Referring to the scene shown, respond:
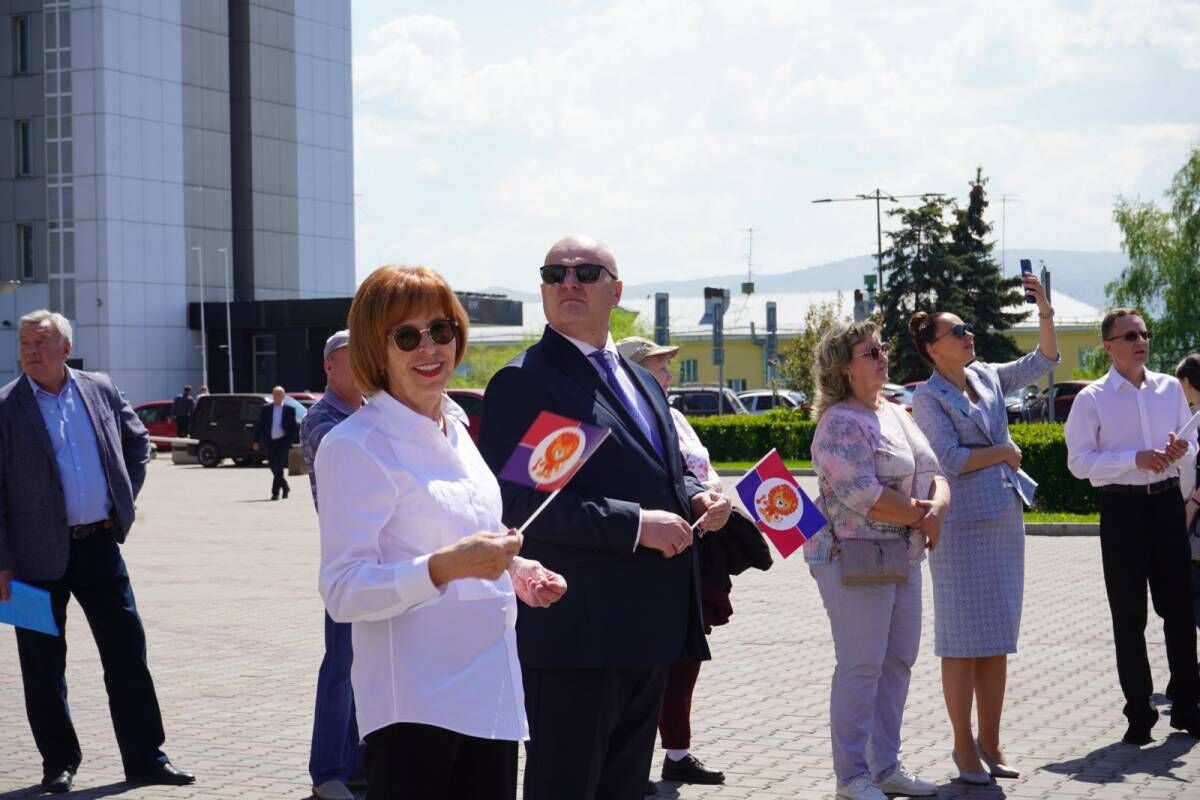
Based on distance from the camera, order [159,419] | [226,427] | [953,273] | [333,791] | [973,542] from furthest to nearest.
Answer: [953,273]
[159,419]
[226,427]
[973,542]
[333,791]

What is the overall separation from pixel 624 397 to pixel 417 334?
1275mm

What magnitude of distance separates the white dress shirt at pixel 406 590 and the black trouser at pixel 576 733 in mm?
869

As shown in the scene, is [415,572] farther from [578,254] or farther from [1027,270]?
[1027,270]

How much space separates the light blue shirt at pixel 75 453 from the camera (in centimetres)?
754

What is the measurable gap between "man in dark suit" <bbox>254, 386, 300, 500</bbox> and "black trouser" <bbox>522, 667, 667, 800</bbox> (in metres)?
24.3

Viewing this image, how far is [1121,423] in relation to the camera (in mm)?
8469

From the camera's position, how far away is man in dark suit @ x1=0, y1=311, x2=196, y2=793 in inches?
292

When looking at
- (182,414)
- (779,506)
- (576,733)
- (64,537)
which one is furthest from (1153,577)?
(182,414)

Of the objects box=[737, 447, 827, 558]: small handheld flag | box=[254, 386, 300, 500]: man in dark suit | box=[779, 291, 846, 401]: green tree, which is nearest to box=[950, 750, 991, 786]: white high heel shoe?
box=[737, 447, 827, 558]: small handheld flag

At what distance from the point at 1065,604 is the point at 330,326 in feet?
180

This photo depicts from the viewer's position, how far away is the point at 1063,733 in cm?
824

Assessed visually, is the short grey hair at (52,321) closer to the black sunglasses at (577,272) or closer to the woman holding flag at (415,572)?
the black sunglasses at (577,272)

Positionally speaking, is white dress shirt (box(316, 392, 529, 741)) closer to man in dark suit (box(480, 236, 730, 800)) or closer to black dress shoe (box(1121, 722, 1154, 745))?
man in dark suit (box(480, 236, 730, 800))

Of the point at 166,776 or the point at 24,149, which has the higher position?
the point at 24,149
